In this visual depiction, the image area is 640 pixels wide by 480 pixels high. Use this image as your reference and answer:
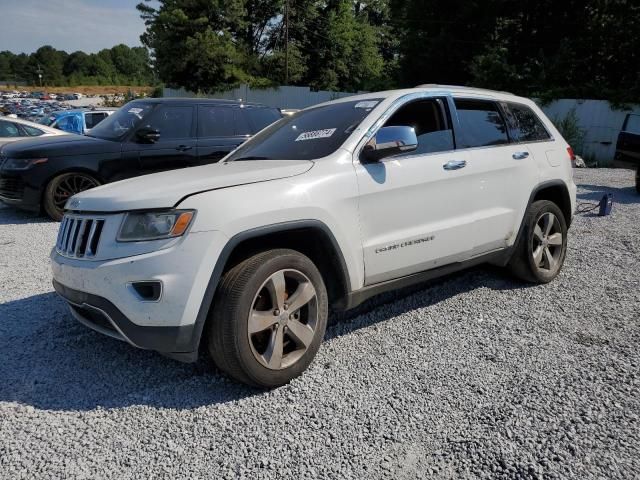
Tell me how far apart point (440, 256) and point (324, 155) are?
3.76 feet

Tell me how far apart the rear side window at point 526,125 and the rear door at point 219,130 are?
4573 millimetres

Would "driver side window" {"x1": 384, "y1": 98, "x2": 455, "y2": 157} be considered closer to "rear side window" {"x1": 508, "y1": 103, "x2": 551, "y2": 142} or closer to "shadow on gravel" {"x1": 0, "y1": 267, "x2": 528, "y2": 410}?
"rear side window" {"x1": 508, "y1": 103, "x2": 551, "y2": 142}

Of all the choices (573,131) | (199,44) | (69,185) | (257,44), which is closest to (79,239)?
(69,185)

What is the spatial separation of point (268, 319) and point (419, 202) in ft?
4.48

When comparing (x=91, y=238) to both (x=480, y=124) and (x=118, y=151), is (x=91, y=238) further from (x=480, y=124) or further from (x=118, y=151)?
(x=118, y=151)

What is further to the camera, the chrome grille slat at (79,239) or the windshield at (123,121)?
the windshield at (123,121)

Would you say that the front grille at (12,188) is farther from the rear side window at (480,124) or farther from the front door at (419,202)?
the rear side window at (480,124)

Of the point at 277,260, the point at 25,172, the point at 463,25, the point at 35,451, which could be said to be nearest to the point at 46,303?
the point at 35,451

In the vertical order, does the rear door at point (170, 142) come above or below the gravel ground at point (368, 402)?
above

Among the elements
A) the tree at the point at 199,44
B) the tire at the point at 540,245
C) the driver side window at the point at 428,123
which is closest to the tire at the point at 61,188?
the driver side window at the point at 428,123

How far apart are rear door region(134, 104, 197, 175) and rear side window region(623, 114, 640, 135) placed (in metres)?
9.35

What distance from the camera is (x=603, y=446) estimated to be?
232 centimetres

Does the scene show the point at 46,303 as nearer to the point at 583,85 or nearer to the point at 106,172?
the point at 106,172

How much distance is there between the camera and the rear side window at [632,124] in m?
10.8
